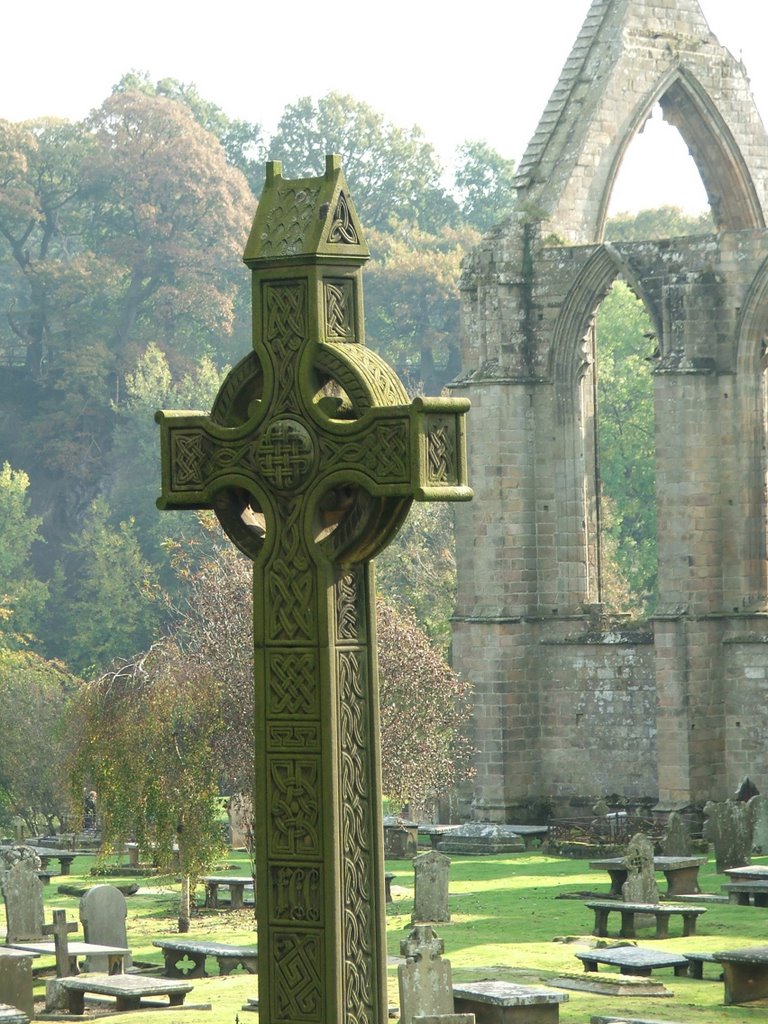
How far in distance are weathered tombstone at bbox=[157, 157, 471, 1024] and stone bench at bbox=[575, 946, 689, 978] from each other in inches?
408

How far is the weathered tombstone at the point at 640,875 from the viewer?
73.7 feet

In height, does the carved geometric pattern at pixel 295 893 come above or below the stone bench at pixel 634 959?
above

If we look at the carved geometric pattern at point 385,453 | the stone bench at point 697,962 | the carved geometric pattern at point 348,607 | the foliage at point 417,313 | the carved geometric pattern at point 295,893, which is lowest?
the stone bench at point 697,962

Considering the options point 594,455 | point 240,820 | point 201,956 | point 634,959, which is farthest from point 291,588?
point 594,455

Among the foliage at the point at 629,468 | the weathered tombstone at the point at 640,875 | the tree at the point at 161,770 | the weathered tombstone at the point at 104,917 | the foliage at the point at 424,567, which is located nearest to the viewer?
the weathered tombstone at the point at 104,917

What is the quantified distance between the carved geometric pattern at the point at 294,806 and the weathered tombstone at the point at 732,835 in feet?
64.2

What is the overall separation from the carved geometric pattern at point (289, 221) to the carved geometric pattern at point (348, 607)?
3.53 ft

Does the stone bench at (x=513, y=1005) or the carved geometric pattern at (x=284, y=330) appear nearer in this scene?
the carved geometric pattern at (x=284, y=330)

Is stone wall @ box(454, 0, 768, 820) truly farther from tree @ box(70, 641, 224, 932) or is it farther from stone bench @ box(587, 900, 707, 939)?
stone bench @ box(587, 900, 707, 939)

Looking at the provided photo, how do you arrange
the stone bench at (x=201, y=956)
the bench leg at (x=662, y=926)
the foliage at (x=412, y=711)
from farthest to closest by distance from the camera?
the foliage at (x=412, y=711), the bench leg at (x=662, y=926), the stone bench at (x=201, y=956)

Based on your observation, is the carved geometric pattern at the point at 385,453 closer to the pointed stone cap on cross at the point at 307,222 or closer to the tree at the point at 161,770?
the pointed stone cap on cross at the point at 307,222

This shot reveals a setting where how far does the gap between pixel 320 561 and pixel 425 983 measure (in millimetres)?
7302

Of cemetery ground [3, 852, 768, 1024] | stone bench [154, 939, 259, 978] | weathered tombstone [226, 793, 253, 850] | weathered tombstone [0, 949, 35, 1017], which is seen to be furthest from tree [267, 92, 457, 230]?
weathered tombstone [0, 949, 35, 1017]

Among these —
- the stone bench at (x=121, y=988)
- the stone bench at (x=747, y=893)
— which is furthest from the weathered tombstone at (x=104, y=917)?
the stone bench at (x=747, y=893)
